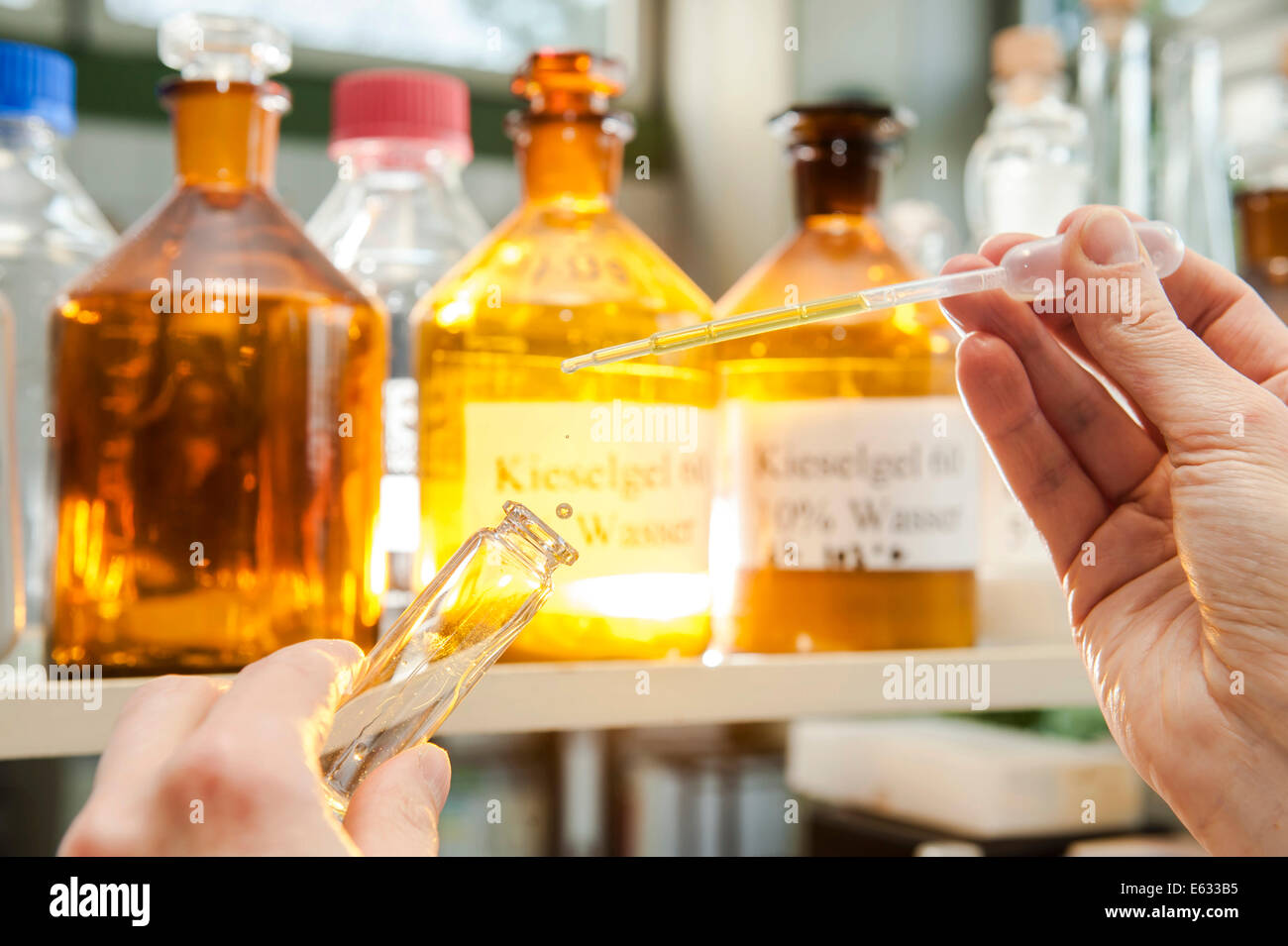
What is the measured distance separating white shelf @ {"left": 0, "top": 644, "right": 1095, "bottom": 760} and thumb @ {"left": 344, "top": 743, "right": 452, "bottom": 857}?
0.30ft

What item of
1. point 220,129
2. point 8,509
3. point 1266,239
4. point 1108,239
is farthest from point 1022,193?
point 8,509

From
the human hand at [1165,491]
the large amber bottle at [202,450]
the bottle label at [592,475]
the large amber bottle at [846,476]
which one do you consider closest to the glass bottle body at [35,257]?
the large amber bottle at [202,450]

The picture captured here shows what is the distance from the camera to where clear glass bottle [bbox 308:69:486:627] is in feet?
1.85

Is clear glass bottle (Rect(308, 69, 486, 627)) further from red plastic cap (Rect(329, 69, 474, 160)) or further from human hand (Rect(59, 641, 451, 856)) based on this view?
human hand (Rect(59, 641, 451, 856))

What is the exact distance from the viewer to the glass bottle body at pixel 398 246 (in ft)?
1.94

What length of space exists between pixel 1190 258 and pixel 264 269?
0.38m

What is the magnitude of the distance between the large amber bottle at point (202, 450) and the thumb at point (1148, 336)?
0.90ft

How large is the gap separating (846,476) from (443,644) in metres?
0.22

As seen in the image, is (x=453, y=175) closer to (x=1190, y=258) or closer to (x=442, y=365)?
(x=442, y=365)

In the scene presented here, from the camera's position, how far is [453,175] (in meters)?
0.71

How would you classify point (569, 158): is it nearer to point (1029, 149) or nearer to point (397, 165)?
point (397, 165)

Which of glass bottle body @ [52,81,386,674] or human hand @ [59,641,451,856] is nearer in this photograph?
human hand @ [59,641,451,856]

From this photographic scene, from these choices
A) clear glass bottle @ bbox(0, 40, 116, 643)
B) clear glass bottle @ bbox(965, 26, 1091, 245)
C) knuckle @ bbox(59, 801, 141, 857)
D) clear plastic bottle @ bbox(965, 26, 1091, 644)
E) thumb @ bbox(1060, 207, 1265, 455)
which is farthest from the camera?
clear glass bottle @ bbox(965, 26, 1091, 245)

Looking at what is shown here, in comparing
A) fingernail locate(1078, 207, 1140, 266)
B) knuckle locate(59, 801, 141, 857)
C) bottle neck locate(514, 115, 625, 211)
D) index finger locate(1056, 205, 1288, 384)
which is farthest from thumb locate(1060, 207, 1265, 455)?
knuckle locate(59, 801, 141, 857)
